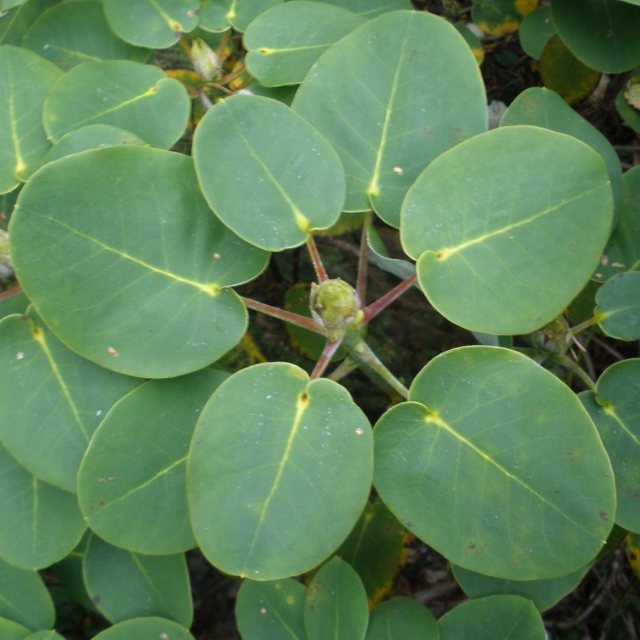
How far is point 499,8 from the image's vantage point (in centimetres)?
160

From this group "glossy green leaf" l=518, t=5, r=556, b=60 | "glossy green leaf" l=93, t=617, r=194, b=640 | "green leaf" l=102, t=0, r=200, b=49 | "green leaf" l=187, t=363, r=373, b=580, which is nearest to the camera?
"green leaf" l=187, t=363, r=373, b=580

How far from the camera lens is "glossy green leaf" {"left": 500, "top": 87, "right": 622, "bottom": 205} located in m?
1.16

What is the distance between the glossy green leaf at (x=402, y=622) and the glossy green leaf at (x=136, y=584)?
294 millimetres

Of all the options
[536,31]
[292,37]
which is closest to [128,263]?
[292,37]

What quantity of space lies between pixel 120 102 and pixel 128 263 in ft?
1.15

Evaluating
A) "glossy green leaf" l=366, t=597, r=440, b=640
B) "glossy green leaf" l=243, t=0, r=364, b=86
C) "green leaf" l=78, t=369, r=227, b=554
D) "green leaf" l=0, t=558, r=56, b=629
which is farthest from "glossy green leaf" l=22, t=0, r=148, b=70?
"glossy green leaf" l=366, t=597, r=440, b=640

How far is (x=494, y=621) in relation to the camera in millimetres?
1063

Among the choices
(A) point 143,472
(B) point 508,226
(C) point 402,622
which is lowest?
(C) point 402,622

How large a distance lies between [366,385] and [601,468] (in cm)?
70

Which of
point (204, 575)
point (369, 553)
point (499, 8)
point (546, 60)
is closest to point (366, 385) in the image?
point (369, 553)

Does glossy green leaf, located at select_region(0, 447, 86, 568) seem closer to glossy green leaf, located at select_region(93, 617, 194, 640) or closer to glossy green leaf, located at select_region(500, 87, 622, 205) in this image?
glossy green leaf, located at select_region(93, 617, 194, 640)

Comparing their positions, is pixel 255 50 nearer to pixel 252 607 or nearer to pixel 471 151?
pixel 471 151

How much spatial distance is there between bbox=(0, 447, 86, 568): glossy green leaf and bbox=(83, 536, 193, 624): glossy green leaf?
9cm

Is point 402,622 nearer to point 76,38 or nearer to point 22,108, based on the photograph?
point 22,108
